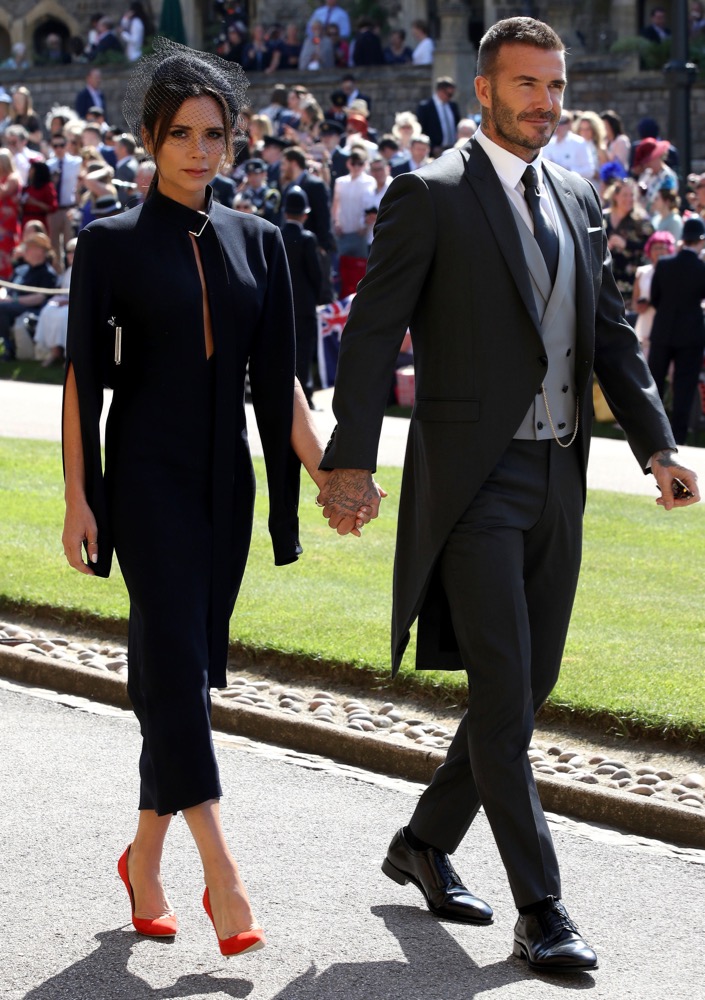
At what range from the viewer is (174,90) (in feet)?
13.8

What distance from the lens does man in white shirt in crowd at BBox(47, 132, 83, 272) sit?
1978 centimetres

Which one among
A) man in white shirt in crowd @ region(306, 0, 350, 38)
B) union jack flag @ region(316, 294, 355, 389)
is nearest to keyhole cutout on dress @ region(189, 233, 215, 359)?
union jack flag @ region(316, 294, 355, 389)

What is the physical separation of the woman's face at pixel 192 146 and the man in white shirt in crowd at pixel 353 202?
43.1ft

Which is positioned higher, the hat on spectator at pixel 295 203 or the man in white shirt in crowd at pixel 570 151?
the man in white shirt in crowd at pixel 570 151

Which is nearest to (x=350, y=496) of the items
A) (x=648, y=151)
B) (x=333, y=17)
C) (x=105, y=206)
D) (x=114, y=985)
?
(x=114, y=985)

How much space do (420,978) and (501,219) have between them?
1.82 metres

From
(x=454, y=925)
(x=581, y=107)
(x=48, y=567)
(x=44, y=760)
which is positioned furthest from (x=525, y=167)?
(x=581, y=107)

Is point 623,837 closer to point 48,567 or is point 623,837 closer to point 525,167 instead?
point 525,167

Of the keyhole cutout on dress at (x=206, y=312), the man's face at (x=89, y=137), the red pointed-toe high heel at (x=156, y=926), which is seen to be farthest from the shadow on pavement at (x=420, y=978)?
the man's face at (x=89, y=137)

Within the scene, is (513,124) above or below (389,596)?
above

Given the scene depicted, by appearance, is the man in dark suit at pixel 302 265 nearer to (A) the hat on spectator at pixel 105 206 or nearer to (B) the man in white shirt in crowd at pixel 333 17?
(A) the hat on spectator at pixel 105 206

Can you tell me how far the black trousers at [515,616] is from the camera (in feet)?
13.5

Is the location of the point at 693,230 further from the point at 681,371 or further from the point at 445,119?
the point at 445,119

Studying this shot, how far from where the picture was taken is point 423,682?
6.63m
